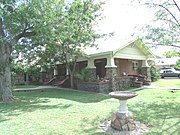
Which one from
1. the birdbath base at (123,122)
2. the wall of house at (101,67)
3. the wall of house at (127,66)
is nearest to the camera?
the birdbath base at (123,122)

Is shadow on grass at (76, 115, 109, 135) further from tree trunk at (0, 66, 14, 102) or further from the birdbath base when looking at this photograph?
tree trunk at (0, 66, 14, 102)

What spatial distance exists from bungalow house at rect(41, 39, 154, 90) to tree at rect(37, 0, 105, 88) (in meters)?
1.63

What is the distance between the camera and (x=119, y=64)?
70.0 ft

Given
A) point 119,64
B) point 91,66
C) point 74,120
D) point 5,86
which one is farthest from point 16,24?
point 119,64

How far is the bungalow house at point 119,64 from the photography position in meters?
16.7

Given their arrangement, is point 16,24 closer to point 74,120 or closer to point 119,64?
point 74,120

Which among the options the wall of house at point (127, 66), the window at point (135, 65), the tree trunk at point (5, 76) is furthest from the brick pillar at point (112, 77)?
the tree trunk at point (5, 76)

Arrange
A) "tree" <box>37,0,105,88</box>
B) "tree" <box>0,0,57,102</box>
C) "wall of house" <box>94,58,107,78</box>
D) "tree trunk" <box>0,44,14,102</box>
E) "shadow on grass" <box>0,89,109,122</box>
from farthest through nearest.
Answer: "wall of house" <box>94,58,107,78</box> → "tree" <box>37,0,105,88</box> → "tree trunk" <box>0,44,14,102</box> → "tree" <box>0,0,57,102</box> → "shadow on grass" <box>0,89,109,122</box>

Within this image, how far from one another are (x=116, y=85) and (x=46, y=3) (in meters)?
8.88

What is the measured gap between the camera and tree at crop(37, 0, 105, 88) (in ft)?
42.4

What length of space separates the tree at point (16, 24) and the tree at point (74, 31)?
3.13ft

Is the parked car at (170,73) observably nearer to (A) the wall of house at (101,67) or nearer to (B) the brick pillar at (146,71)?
(B) the brick pillar at (146,71)

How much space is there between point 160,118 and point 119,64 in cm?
1365

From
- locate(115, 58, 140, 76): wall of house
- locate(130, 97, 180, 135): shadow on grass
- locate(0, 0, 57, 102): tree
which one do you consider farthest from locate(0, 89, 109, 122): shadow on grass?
locate(115, 58, 140, 76): wall of house
